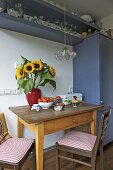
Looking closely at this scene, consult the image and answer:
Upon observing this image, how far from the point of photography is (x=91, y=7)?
2639 millimetres

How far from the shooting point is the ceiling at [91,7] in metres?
2.48

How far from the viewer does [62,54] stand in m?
2.00

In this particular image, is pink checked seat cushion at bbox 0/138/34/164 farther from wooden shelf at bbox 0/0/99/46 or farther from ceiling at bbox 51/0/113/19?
ceiling at bbox 51/0/113/19

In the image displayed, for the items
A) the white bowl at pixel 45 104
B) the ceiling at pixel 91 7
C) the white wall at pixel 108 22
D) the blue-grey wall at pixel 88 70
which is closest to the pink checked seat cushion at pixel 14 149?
the white bowl at pixel 45 104

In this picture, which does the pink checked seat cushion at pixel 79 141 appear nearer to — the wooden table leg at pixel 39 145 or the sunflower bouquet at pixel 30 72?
the wooden table leg at pixel 39 145

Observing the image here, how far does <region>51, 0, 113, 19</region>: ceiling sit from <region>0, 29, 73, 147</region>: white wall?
0.73 meters

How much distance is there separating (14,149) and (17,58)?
1.19 m

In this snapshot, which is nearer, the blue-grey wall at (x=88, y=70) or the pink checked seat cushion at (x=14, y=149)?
the pink checked seat cushion at (x=14, y=149)

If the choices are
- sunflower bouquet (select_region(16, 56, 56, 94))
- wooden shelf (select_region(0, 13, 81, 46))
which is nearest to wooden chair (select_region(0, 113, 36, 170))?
sunflower bouquet (select_region(16, 56, 56, 94))

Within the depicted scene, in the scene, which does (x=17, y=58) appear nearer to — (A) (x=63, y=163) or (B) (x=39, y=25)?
(B) (x=39, y=25)

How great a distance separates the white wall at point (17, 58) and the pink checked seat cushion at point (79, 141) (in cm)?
80

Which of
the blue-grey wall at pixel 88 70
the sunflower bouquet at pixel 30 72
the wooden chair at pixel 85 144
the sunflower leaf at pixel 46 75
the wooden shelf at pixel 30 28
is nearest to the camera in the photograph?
the wooden chair at pixel 85 144

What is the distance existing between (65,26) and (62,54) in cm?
61

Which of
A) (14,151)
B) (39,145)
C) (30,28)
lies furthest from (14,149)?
(30,28)
